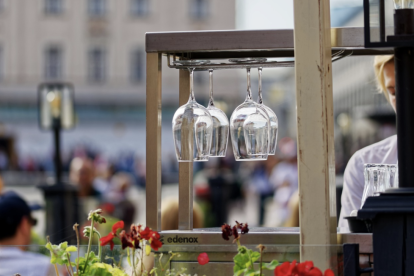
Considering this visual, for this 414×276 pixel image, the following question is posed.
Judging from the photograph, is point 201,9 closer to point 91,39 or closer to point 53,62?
point 91,39

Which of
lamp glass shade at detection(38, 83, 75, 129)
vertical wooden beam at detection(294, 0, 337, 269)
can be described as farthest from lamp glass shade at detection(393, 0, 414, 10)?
lamp glass shade at detection(38, 83, 75, 129)

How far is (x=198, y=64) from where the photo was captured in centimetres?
172

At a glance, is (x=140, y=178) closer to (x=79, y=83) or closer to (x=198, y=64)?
(x=79, y=83)

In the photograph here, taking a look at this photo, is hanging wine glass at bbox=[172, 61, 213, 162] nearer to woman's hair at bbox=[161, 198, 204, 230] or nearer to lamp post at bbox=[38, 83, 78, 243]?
woman's hair at bbox=[161, 198, 204, 230]

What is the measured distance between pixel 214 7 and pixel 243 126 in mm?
35798

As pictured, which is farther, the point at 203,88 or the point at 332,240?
the point at 203,88

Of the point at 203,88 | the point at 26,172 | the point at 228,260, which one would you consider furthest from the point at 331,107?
the point at 203,88

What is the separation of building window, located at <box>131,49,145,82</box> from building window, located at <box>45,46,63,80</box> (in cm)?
392

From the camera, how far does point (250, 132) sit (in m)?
1.59

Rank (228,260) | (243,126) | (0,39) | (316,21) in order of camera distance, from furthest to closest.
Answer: (0,39) < (243,126) < (228,260) < (316,21)

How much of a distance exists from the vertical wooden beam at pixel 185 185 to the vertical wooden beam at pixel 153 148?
17 cm

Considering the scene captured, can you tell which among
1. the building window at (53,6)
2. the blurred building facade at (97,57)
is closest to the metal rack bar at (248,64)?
the blurred building facade at (97,57)

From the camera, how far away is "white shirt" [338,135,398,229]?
7.85 ft

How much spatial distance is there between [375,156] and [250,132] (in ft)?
3.67
